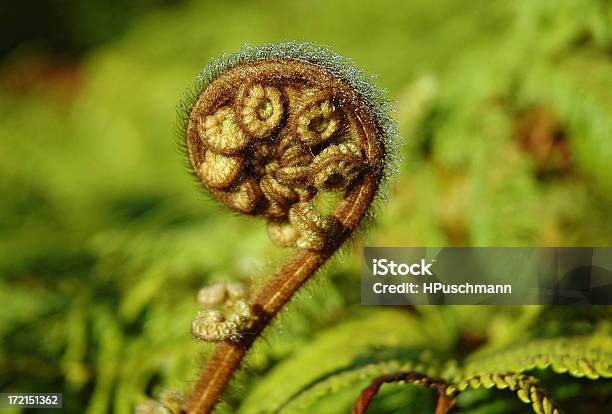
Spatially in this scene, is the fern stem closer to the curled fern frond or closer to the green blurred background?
the green blurred background

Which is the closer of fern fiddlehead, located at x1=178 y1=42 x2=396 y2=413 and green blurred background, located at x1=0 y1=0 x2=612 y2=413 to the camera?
fern fiddlehead, located at x1=178 y1=42 x2=396 y2=413

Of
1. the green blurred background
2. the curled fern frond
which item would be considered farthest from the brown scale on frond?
the curled fern frond

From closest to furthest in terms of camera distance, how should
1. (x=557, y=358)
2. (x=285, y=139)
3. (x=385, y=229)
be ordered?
(x=285, y=139), (x=557, y=358), (x=385, y=229)

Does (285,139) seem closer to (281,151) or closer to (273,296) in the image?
(281,151)

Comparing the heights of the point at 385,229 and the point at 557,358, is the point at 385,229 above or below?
A: above

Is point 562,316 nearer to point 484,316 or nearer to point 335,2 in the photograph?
point 484,316

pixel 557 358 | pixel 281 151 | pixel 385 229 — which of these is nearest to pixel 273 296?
pixel 281 151

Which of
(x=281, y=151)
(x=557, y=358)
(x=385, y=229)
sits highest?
(x=385, y=229)
